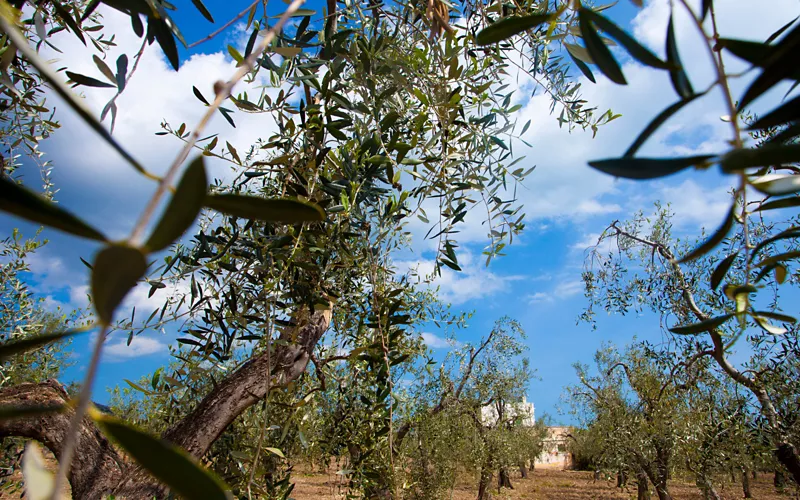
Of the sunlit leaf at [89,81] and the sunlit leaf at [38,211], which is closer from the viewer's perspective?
the sunlit leaf at [38,211]

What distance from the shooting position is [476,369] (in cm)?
1325

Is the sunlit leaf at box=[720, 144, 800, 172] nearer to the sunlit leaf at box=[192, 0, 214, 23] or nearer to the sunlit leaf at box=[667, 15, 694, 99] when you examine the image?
the sunlit leaf at box=[667, 15, 694, 99]

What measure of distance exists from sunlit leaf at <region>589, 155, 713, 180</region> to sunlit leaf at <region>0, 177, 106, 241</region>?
0.24m

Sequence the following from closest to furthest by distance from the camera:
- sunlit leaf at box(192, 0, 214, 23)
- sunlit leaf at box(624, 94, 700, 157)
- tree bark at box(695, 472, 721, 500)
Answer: sunlit leaf at box(624, 94, 700, 157) < sunlit leaf at box(192, 0, 214, 23) < tree bark at box(695, 472, 721, 500)

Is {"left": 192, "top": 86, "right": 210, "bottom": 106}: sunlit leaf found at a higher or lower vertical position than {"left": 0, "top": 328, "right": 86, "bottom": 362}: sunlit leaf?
higher

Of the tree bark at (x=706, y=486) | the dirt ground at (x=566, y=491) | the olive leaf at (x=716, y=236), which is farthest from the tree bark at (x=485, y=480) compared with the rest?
the olive leaf at (x=716, y=236)

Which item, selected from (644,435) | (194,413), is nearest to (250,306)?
(194,413)

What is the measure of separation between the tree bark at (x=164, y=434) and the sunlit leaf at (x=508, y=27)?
5.10ft

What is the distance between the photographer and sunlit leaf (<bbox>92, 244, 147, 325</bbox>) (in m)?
0.19

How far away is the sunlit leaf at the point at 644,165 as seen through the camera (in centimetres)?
27

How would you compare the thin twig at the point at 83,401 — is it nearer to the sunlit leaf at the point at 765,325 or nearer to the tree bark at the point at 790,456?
the sunlit leaf at the point at 765,325

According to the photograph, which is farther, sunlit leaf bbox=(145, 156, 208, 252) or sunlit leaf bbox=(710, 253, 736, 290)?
sunlit leaf bbox=(710, 253, 736, 290)

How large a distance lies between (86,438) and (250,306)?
223 centimetres

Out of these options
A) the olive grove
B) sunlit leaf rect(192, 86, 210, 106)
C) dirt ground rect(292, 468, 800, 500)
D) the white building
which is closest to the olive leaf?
the olive grove
